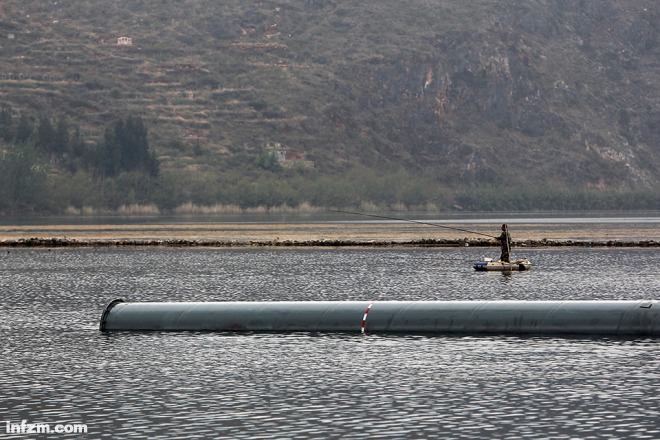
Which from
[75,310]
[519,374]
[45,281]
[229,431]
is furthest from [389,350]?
[45,281]

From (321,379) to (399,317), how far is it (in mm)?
9519

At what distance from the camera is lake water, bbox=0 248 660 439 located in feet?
81.0

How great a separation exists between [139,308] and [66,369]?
924 centimetres

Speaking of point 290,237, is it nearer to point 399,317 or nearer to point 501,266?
point 501,266

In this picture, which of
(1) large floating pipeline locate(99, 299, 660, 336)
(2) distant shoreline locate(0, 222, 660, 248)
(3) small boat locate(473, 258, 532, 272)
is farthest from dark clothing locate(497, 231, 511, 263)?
(1) large floating pipeline locate(99, 299, 660, 336)

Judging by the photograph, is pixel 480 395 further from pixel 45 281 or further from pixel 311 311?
pixel 45 281

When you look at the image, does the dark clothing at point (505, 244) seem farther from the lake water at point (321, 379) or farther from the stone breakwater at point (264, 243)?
the stone breakwater at point (264, 243)

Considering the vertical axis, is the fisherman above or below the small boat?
above

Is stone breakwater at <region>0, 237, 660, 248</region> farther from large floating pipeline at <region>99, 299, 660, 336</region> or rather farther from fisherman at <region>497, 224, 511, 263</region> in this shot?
large floating pipeline at <region>99, 299, 660, 336</region>

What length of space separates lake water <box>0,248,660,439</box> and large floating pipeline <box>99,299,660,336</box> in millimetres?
737

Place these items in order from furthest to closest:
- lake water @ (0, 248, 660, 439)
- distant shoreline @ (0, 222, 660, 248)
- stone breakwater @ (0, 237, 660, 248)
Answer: distant shoreline @ (0, 222, 660, 248), stone breakwater @ (0, 237, 660, 248), lake water @ (0, 248, 660, 439)

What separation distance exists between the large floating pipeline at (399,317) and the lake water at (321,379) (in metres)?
0.74

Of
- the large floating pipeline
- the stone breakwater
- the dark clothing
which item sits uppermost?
the dark clothing

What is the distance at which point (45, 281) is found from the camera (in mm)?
63312
